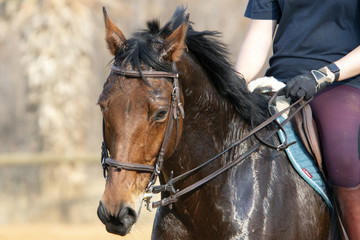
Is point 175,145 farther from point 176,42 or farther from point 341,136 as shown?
point 341,136

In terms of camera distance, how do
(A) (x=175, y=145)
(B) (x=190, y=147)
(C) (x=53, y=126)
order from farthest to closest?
1. (C) (x=53, y=126)
2. (B) (x=190, y=147)
3. (A) (x=175, y=145)

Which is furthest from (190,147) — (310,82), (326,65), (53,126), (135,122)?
(53,126)

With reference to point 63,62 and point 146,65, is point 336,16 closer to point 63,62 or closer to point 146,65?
point 146,65

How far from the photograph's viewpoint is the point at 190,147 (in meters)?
3.32

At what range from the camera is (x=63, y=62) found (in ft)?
44.2

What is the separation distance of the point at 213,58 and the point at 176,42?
36cm

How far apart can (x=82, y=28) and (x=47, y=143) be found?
9.34 ft

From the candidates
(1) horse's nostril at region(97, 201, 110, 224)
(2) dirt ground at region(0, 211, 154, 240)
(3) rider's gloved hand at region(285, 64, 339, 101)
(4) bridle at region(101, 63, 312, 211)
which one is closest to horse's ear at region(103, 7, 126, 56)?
(4) bridle at region(101, 63, 312, 211)

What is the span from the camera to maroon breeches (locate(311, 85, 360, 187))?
10.9 ft

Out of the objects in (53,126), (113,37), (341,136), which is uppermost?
(113,37)

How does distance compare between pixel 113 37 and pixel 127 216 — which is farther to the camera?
pixel 113 37

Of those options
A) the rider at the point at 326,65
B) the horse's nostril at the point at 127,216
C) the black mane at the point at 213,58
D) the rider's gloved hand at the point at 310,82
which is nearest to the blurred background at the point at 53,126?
the rider at the point at 326,65

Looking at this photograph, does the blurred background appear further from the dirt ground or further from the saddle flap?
the saddle flap

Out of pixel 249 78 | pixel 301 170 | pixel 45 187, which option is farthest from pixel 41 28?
pixel 301 170
